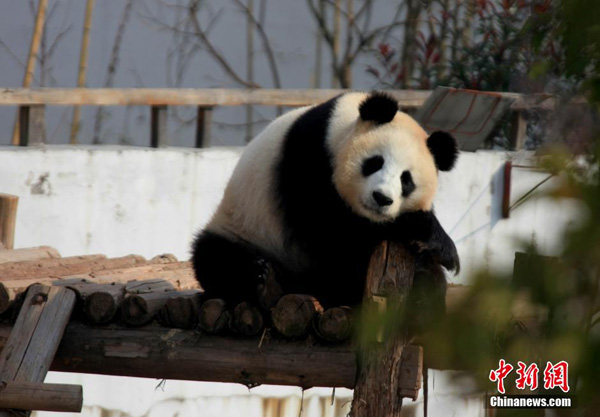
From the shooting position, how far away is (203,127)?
20.9 feet

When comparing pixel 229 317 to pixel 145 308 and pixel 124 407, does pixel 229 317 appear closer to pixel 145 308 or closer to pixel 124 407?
pixel 145 308

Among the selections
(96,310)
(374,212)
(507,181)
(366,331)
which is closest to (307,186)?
(374,212)

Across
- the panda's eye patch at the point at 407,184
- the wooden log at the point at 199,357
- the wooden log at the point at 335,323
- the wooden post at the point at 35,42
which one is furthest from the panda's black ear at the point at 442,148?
the wooden post at the point at 35,42

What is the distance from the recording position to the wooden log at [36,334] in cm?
317

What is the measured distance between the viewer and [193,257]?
3.61 meters

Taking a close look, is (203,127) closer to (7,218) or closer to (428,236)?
(7,218)

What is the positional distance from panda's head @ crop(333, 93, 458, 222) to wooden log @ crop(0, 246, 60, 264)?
1848 mm

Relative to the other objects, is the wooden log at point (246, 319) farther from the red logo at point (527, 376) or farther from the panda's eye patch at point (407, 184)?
the red logo at point (527, 376)

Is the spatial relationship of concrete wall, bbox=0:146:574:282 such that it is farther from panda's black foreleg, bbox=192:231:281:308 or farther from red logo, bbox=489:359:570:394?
red logo, bbox=489:359:570:394

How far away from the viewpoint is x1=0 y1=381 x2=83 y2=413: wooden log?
3.03m

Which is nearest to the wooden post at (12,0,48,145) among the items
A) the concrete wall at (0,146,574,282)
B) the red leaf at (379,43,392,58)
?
the concrete wall at (0,146,574,282)

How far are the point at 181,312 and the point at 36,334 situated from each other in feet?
1.71

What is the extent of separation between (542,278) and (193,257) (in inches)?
110

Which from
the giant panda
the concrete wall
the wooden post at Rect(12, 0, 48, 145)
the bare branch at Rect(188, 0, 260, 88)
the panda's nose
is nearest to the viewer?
the panda's nose
